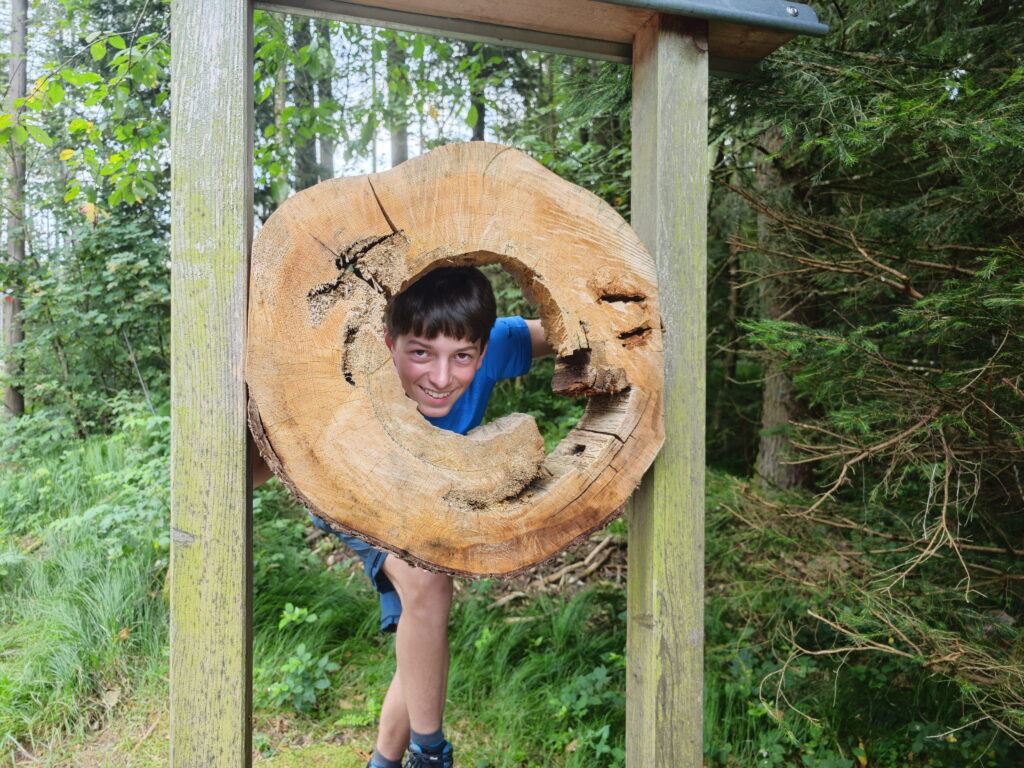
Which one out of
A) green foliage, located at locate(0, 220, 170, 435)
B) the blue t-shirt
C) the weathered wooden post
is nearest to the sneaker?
the weathered wooden post

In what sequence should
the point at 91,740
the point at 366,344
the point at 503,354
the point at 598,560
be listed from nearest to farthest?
the point at 366,344 → the point at 503,354 → the point at 91,740 → the point at 598,560

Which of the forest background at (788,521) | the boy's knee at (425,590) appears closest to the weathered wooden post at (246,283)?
the forest background at (788,521)

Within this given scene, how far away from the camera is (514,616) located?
138 inches

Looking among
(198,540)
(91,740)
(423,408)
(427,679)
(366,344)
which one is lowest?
(91,740)

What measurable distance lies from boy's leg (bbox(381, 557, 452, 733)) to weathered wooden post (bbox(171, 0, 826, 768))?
595 mm

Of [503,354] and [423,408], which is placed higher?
[503,354]

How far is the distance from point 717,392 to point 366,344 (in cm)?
479

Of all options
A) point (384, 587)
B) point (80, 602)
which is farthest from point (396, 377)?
point (80, 602)

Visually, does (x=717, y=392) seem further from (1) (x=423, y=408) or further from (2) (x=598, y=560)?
(1) (x=423, y=408)

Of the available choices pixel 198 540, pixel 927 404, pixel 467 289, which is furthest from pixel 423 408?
pixel 927 404

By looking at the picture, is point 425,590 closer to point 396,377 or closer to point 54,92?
point 396,377

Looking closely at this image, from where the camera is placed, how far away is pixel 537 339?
2.07 meters

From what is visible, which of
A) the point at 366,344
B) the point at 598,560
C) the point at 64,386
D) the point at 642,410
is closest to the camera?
the point at 366,344

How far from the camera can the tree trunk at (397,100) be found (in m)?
4.03
